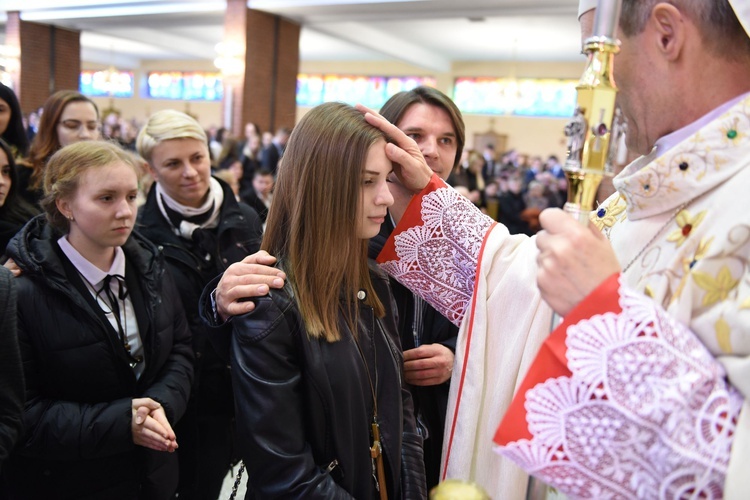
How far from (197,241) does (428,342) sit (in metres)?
1.18

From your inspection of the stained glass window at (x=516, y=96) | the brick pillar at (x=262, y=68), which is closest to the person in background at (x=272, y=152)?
the brick pillar at (x=262, y=68)

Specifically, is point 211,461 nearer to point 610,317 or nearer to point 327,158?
point 327,158

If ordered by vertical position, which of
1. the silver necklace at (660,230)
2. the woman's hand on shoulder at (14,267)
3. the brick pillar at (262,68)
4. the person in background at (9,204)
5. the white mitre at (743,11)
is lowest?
the woman's hand on shoulder at (14,267)

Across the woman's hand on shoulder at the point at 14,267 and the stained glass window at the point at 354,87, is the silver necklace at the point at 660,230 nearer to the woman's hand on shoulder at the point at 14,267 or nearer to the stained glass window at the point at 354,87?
the woman's hand on shoulder at the point at 14,267

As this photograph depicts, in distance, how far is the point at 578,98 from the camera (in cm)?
90

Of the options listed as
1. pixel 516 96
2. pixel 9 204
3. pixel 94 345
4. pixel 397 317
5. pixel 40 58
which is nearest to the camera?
pixel 397 317

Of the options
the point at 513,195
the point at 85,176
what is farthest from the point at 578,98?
the point at 513,195

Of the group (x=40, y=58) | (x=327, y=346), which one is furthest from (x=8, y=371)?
(x=40, y=58)

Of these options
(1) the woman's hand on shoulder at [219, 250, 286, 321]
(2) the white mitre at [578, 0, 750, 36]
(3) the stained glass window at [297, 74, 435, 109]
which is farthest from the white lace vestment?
(3) the stained glass window at [297, 74, 435, 109]

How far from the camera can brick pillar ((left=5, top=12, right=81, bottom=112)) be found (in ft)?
43.8

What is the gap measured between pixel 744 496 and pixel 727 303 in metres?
0.26

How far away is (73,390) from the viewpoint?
73.7 inches

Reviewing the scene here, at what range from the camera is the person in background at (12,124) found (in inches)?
128

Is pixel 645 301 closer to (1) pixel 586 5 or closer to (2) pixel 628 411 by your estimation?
(2) pixel 628 411
